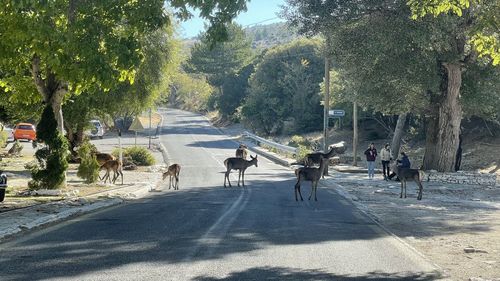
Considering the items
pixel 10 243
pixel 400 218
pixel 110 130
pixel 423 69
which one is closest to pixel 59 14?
pixel 10 243

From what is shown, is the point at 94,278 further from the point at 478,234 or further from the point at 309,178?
the point at 309,178

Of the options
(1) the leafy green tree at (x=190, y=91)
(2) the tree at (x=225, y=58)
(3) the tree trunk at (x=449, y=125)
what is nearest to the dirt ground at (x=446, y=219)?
(3) the tree trunk at (x=449, y=125)

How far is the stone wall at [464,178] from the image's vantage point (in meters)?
29.6

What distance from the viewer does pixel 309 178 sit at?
2091 cm

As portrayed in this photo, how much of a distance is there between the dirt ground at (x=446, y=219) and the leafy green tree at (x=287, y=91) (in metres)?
38.8

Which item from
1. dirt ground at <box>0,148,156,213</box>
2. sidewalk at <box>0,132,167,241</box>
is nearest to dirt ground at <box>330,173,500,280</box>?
sidewalk at <box>0,132,167,241</box>

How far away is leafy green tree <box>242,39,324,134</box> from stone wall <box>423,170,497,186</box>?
38310mm

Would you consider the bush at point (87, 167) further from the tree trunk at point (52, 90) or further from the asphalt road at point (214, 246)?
the asphalt road at point (214, 246)

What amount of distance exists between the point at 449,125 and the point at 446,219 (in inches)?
582

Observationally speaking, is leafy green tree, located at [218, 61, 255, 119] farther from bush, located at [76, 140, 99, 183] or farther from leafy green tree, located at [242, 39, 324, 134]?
bush, located at [76, 140, 99, 183]

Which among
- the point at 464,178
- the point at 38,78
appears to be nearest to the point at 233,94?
the point at 464,178

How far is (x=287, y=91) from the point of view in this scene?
7225cm

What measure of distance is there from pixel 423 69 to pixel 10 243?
A: 22679 millimetres

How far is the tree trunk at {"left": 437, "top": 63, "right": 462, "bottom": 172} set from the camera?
30734 mm
